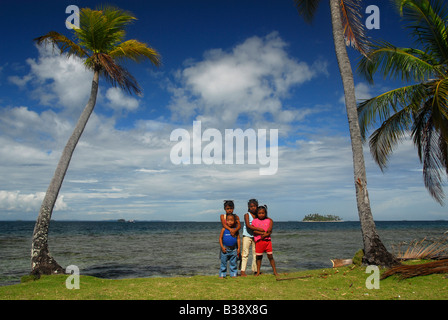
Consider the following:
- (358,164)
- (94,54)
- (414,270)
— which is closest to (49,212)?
(94,54)

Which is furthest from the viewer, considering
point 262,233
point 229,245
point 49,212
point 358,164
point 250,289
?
point 49,212

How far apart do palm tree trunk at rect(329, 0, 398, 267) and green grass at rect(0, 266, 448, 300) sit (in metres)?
0.62

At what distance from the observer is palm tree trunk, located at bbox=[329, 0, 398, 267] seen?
346 inches

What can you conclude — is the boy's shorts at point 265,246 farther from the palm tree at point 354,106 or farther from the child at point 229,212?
the palm tree at point 354,106

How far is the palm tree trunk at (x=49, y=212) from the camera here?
30.8 ft

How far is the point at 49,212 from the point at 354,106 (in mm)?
10236

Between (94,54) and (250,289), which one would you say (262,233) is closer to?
(250,289)

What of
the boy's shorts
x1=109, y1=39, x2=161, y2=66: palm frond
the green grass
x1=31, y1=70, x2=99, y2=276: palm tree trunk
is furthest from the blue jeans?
x1=109, y1=39, x2=161, y2=66: palm frond

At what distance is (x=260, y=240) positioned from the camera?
8.92m

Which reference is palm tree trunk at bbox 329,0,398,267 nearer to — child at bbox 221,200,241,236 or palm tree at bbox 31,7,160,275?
child at bbox 221,200,241,236

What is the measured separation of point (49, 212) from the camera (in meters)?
9.95

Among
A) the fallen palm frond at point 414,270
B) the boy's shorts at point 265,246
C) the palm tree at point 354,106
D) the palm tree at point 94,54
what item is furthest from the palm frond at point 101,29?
the fallen palm frond at point 414,270
